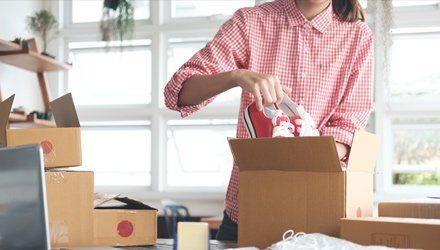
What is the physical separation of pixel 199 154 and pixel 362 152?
3497mm

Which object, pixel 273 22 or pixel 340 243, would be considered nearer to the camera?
pixel 340 243

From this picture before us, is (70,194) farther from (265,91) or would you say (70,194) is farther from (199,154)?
(199,154)

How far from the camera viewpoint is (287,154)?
130 cm

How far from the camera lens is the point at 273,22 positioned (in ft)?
5.86

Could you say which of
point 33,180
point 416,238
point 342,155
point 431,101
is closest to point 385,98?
point 431,101

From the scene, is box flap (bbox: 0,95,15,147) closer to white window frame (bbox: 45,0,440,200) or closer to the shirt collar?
the shirt collar

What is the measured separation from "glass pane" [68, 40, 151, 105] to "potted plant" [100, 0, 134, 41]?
150mm

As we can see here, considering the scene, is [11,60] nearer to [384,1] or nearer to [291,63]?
[384,1]

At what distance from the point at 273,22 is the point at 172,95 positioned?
1.23 ft

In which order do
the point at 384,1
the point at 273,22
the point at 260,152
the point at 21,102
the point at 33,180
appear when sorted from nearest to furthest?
1. the point at 33,180
2. the point at 260,152
3. the point at 273,22
4. the point at 384,1
5. the point at 21,102

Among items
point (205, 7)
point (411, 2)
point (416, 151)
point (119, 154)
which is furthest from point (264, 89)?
point (119, 154)

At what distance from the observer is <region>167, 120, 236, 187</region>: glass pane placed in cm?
475

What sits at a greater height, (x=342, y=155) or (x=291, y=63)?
(x=291, y=63)

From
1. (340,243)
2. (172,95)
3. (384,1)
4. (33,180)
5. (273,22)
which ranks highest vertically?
(384,1)
